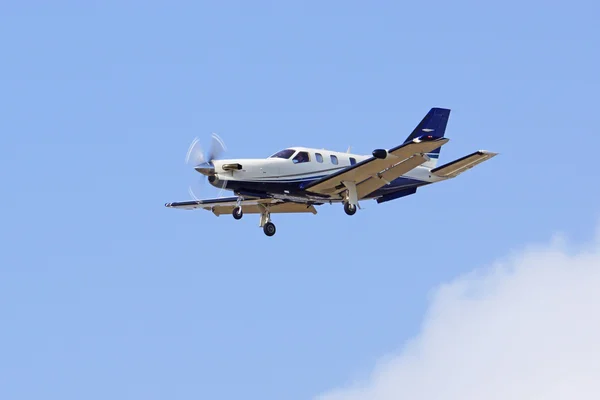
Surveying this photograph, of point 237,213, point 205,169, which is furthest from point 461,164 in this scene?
point 205,169

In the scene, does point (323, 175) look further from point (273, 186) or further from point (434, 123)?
point (434, 123)

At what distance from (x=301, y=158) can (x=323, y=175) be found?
1179 millimetres

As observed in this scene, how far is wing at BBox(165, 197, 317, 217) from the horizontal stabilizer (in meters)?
5.88

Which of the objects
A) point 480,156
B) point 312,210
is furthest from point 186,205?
point 480,156

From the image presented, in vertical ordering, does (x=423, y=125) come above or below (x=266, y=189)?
above

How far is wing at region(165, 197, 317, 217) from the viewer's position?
52.3 metres

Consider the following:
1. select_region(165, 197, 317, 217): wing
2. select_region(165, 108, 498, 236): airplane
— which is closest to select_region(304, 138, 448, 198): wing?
select_region(165, 108, 498, 236): airplane

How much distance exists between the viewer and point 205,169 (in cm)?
4816

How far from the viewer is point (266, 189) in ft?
162

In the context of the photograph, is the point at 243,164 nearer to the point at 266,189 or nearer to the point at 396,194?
the point at 266,189

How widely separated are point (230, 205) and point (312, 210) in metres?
3.65

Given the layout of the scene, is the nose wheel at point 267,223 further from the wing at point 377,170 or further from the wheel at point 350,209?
the wheel at point 350,209

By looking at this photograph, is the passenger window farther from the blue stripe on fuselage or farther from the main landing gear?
the main landing gear

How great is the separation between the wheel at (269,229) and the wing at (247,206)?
30.0 inches
